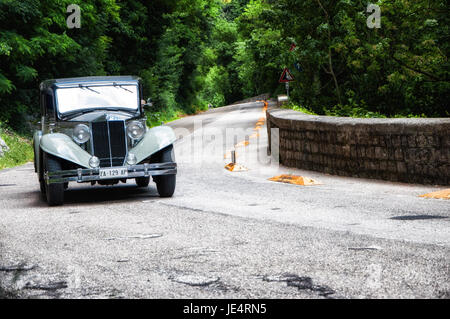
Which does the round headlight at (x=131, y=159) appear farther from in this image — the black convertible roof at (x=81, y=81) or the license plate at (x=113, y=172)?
the black convertible roof at (x=81, y=81)

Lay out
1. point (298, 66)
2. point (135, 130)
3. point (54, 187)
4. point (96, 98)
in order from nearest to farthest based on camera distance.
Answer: point (54, 187), point (135, 130), point (96, 98), point (298, 66)

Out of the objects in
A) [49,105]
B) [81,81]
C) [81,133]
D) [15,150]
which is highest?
[81,81]

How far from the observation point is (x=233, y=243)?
615cm

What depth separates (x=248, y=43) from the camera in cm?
6025

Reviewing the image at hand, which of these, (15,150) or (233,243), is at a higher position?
(233,243)

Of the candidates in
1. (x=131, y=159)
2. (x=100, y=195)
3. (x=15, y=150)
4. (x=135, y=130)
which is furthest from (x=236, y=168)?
(x=15, y=150)

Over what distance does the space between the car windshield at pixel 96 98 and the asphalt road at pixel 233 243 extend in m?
1.63

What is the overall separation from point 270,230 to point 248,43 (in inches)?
2158

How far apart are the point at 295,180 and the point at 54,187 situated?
4.54m

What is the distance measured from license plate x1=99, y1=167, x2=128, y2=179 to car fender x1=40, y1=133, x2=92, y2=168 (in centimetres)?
27

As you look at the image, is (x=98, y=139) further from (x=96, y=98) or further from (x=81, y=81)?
(x=81, y=81)

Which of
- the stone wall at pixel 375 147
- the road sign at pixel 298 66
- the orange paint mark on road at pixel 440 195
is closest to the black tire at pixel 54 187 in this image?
the stone wall at pixel 375 147

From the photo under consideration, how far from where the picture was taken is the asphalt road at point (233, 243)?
4.54 m

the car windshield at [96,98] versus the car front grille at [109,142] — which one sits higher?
the car windshield at [96,98]
